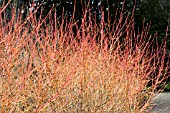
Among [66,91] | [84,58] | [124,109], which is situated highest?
[84,58]

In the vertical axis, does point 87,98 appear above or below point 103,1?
below

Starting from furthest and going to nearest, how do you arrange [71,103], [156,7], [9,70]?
1. [156,7]
2. [71,103]
3. [9,70]

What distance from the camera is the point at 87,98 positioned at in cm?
434

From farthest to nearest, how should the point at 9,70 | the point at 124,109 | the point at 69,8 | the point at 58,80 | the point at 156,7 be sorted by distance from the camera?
the point at 156,7 < the point at 69,8 < the point at 124,109 < the point at 58,80 < the point at 9,70

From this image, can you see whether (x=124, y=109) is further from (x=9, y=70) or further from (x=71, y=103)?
(x=9, y=70)

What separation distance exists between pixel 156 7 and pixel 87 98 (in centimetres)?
769

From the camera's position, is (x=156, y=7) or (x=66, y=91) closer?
(x=66, y=91)

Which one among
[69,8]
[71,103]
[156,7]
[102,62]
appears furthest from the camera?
[156,7]

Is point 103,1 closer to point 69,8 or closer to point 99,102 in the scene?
point 69,8

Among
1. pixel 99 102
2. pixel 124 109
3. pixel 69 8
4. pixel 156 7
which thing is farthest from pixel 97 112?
pixel 156 7

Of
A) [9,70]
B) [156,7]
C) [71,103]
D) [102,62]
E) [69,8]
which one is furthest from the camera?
[156,7]

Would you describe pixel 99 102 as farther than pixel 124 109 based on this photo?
No

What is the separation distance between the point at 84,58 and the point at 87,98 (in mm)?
468

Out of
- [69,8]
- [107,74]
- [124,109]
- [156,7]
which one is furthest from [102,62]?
[156,7]
